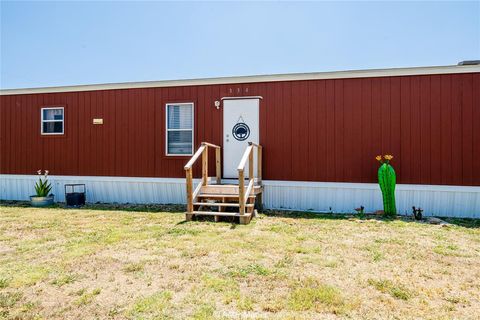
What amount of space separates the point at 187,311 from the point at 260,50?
11464mm

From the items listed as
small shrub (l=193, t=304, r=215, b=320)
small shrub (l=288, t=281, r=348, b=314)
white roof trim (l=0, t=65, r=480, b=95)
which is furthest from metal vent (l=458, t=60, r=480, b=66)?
small shrub (l=193, t=304, r=215, b=320)

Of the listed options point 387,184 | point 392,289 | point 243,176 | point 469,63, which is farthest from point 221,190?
point 469,63

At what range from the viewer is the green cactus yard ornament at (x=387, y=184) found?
686 centimetres

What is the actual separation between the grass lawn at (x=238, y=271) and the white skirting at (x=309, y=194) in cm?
118

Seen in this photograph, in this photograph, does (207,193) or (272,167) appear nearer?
(207,193)

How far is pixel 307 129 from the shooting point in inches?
302

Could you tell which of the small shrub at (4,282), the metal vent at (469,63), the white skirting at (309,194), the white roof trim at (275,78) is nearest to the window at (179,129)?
the white roof trim at (275,78)

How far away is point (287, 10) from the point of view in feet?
34.6

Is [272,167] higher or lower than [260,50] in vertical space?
lower

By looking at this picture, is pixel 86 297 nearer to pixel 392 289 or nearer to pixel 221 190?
pixel 392 289

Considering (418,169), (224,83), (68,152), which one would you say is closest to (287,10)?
(224,83)

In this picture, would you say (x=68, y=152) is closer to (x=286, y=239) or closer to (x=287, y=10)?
(x=286, y=239)

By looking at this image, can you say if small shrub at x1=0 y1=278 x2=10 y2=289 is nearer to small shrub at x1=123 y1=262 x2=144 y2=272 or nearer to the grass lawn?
the grass lawn

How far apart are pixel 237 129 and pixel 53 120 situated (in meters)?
5.53
